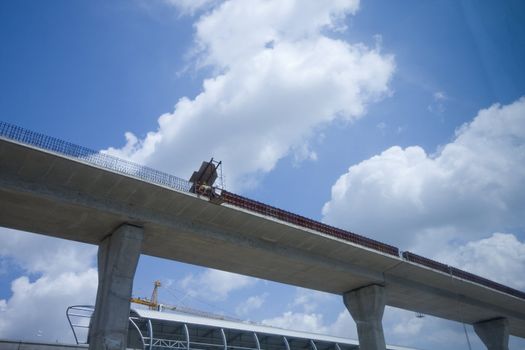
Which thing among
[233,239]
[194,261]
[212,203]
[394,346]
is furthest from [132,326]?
[394,346]

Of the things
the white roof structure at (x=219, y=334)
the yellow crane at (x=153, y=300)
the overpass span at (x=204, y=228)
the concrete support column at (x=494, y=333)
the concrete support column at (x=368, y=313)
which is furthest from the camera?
the yellow crane at (x=153, y=300)

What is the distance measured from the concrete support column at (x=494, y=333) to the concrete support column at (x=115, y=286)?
46.0 metres

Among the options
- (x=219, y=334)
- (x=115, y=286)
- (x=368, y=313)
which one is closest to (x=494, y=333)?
(x=368, y=313)

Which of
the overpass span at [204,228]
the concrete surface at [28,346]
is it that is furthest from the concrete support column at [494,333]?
→ the concrete surface at [28,346]

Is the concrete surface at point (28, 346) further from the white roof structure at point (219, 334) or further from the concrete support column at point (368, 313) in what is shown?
the concrete support column at point (368, 313)

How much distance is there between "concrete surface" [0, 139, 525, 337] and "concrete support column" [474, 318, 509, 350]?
1127cm

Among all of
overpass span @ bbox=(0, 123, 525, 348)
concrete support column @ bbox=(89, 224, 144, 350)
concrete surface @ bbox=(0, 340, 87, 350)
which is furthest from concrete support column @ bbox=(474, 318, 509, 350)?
concrete surface @ bbox=(0, 340, 87, 350)

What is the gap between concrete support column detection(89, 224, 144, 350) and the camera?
23.8 m

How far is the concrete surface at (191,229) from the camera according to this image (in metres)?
23.8

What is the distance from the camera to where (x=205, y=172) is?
1133 inches

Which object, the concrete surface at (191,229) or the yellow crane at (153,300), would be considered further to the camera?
the yellow crane at (153,300)

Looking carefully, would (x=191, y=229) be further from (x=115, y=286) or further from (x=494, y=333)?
(x=494, y=333)

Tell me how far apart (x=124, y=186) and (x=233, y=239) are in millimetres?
8987

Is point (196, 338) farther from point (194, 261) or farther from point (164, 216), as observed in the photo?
point (164, 216)
